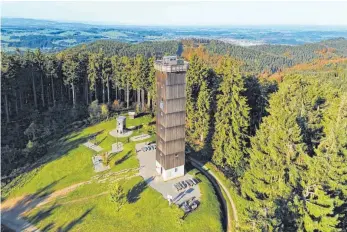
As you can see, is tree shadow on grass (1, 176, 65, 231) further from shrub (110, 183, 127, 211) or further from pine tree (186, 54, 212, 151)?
pine tree (186, 54, 212, 151)

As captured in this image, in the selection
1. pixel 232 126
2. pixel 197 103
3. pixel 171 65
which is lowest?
pixel 232 126

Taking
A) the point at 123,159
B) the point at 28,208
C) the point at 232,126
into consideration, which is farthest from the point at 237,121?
the point at 28,208

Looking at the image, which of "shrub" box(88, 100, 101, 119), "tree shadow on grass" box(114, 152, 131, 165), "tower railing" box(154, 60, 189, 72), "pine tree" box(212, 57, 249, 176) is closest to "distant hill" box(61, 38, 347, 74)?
"shrub" box(88, 100, 101, 119)

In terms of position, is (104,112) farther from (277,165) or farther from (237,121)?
(277,165)

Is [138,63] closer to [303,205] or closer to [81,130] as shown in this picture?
[81,130]

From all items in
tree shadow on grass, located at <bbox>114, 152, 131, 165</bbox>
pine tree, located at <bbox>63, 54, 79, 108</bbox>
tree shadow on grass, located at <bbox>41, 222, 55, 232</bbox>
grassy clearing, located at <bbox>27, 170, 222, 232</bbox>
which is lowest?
tree shadow on grass, located at <bbox>41, 222, 55, 232</bbox>

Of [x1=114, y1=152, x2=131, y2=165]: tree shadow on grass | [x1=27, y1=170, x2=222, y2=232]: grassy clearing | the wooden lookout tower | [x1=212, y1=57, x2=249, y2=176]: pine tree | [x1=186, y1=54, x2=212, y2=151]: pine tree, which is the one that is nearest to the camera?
[x1=27, y1=170, x2=222, y2=232]: grassy clearing
